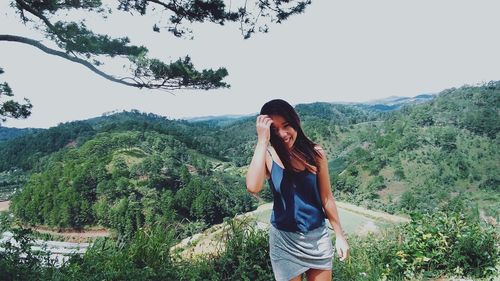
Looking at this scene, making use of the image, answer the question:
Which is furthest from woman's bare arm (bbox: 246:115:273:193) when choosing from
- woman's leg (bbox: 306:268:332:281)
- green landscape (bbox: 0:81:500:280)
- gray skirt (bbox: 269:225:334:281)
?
green landscape (bbox: 0:81:500:280)

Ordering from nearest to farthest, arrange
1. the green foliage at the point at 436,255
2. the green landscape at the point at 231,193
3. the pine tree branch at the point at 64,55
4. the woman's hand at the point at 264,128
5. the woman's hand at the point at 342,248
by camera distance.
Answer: the woman's hand at the point at 264,128 < the woman's hand at the point at 342,248 < the green landscape at the point at 231,193 < the green foliage at the point at 436,255 < the pine tree branch at the point at 64,55

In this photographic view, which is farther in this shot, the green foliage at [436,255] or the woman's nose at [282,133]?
the green foliage at [436,255]

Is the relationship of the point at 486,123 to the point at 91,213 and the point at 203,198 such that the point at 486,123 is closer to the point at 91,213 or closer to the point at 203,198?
the point at 203,198

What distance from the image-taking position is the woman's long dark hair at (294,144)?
1442 millimetres

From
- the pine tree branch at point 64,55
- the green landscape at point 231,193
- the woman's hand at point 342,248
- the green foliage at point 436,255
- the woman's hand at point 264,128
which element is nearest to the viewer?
the woman's hand at point 264,128

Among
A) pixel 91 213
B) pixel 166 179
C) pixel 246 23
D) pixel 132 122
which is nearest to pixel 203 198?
pixel 166 179

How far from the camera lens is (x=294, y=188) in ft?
4.75

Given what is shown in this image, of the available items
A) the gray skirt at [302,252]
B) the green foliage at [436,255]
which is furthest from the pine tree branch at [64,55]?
the gray skirt at [302,252]

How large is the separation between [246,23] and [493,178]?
160 feet

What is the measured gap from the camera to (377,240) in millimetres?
3684

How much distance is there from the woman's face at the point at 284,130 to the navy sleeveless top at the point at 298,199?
0.33 ft

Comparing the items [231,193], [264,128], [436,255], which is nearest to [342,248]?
[264,128]

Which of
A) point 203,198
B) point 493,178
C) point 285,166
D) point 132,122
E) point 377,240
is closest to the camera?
point 285,166

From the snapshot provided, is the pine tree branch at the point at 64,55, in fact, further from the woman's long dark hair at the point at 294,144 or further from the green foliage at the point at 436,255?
the woman's long dark hair at the point at 294,144
